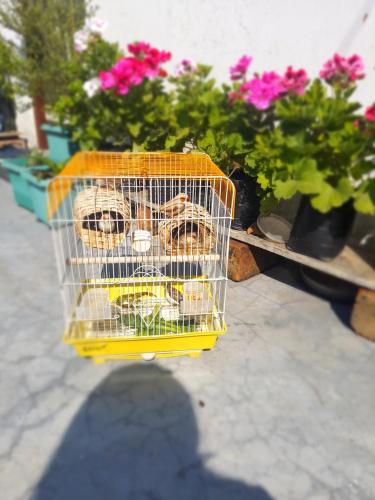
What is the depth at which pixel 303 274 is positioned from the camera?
1.40m

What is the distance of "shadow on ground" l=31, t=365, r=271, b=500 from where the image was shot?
88 centimetres

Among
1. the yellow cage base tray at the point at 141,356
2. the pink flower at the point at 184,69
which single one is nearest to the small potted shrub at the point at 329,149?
the yellow cage base tray at the point at 141,356

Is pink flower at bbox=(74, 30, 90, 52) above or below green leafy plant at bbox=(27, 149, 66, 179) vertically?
above

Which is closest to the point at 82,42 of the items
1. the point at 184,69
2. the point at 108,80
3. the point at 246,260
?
the point at 108,80

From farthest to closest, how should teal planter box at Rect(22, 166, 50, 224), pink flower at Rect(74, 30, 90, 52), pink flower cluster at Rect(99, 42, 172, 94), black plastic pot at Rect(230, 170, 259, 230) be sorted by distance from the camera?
teal planter box at Rect(22, 166, 50, 224)
pink flower at Rect(74, 30, 90, 52)
black plastic pot at Rect(230, 170, 259, 230)
pink flower cluster at Rect(99, 42, 172, 94)

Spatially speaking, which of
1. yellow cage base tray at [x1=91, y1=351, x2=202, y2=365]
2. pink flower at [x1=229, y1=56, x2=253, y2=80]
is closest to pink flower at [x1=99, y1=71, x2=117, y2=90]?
pink flower at [x1=229, y1=56, x2=253, y2=80]

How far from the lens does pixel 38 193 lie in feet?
6.77

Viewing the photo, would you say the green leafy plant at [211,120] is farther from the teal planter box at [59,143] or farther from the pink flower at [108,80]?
the teal planter box at [59,143]

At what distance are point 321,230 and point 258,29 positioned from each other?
1.06 metres

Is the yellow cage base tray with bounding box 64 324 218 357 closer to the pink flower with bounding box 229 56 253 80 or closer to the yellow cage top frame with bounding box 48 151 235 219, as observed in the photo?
the yellow cage top frame with bounding box 48 151 235 219

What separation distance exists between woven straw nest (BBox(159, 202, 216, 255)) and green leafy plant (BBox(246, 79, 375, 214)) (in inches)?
12.2

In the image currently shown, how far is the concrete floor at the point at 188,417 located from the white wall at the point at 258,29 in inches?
40.5

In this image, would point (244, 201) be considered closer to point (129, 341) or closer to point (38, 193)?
point (129, 341)

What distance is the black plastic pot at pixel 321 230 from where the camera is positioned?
1.06 m
